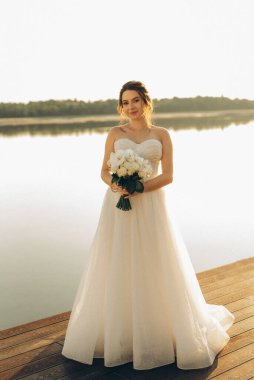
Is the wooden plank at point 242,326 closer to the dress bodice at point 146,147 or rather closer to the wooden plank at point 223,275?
the wooden plank at point 223,275

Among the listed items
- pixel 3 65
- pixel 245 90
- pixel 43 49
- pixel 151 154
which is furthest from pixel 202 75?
pixel 151 154

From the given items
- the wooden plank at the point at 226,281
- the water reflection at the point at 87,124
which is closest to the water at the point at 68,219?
the wooden plank at the point at 226,281

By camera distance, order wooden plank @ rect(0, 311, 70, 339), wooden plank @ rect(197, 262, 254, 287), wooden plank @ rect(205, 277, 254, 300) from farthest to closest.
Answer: wooden plank @ rect(197, 262, 254, 287) < wooden plank @ rect(205, 277, 254, 300) < wooden plank @ rect(0, 311, 70, 339)

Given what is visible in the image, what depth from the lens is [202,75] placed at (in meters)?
19.5

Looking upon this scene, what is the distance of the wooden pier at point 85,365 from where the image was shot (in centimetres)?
301

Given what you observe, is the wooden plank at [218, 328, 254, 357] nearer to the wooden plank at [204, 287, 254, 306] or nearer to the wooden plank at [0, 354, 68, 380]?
the wooden plank at [204, 287, 254, 306]

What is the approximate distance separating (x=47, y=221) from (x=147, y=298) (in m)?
5.92

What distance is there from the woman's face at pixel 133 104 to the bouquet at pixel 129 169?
0.29 metres

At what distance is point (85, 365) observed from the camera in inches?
124

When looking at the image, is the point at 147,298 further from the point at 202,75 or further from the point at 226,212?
the point at 202,75

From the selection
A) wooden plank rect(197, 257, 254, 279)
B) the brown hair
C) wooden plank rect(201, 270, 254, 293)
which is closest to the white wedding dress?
the brown hair

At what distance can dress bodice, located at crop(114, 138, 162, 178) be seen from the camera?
125 inches

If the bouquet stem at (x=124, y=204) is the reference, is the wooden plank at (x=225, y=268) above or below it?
below

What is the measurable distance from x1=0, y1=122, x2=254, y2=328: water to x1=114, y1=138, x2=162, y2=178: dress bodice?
0.90 ft
